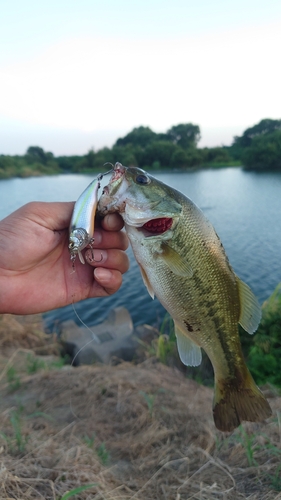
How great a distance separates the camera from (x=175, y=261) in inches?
96.4

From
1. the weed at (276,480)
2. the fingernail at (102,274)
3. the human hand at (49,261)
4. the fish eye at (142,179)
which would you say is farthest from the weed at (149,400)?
the fish eye at (142,179)

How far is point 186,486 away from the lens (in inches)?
127

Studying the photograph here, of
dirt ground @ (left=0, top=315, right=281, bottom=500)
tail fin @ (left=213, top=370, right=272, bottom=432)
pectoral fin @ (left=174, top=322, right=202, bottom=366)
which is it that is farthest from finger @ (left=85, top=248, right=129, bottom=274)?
dirt ground @ (left=0, top=315, right=281, bottom=500)

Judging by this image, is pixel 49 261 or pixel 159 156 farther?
pixel 159 156

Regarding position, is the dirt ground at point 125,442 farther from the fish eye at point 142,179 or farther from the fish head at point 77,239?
the fish eye at point 142,179

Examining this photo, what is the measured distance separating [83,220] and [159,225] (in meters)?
0.54

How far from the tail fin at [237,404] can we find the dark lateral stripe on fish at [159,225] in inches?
49.1

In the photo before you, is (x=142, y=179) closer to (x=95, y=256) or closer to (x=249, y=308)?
(x=95, y=256)

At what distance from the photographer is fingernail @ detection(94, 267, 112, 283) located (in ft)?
10.3

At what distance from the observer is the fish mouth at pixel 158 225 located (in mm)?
2512

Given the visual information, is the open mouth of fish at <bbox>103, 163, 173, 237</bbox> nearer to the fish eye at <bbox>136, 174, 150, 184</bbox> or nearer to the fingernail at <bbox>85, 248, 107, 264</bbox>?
the fish eye at <bbox>136, 174, 150, 184</bbox>

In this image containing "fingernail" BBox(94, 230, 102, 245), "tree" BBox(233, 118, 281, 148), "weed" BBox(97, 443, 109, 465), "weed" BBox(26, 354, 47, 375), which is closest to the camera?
"fingernail" BBox(94, 230, 102, 245)

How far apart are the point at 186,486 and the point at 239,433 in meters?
1.05

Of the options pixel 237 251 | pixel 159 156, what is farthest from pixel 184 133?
pixel 237 251
